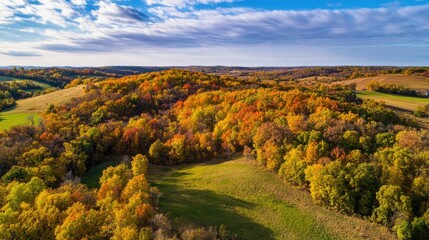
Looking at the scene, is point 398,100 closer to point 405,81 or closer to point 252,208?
point 405,81

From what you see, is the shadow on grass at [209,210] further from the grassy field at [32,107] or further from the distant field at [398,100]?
the distant field at [398,100]

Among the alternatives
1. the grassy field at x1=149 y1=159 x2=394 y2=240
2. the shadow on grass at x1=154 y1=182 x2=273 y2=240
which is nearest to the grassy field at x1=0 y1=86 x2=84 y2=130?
the grassy field at x1=149 y1=159 x2=394 y2=240

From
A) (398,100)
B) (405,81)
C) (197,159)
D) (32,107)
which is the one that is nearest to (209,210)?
(197,159)

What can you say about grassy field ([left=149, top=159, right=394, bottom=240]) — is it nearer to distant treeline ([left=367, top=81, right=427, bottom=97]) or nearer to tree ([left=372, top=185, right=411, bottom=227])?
tree ([left=372, top=185, right=411, bottom=227])

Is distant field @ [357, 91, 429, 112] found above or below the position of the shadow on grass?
above

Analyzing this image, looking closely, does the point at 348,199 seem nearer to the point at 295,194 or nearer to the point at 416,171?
the point at 295,194

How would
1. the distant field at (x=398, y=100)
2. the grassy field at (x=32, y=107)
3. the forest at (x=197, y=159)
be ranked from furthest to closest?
the distant field at (x=398, y=100)
the grassy field at (x=32, y=107)
the forest at (x=197, y=159)

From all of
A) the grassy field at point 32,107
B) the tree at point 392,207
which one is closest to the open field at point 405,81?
the tree at point 392,207
